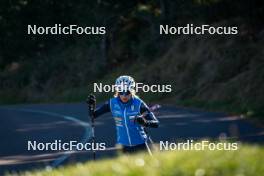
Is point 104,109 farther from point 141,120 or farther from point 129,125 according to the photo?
point 141,120

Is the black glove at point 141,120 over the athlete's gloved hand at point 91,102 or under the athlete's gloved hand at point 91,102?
under

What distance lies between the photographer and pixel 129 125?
11.6 m

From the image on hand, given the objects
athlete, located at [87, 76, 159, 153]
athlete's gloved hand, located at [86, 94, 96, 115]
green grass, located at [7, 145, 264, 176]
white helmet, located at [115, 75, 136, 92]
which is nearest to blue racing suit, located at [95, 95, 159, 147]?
athlete, located at [87, 76, 159, 153]

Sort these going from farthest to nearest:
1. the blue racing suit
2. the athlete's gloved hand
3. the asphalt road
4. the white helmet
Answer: the asphalt road < the athlete's gloved hand < the blue racing suit < the white helmet

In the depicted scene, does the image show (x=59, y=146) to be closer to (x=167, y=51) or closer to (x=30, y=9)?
(x=167, y=51)

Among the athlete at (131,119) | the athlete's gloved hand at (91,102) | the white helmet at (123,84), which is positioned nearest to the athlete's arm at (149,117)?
the athlete at (131,119)

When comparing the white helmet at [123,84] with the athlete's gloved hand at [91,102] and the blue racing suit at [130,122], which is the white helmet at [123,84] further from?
the athlete's gloved hand at [91,102]

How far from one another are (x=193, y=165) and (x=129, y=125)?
4.69 metres

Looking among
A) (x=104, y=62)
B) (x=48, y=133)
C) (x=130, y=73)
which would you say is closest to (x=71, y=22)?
(x=104, y=62)

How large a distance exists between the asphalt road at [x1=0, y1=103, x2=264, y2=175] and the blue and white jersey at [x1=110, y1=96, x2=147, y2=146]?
433 centimetres

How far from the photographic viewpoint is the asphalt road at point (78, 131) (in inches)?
741

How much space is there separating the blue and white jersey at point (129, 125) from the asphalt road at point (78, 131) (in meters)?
4.33

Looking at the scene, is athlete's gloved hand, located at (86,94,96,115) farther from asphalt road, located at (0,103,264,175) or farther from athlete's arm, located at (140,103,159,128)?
asphalt road, located at (0,103,264,175)

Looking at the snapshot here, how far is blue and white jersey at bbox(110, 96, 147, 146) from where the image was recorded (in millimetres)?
11594
